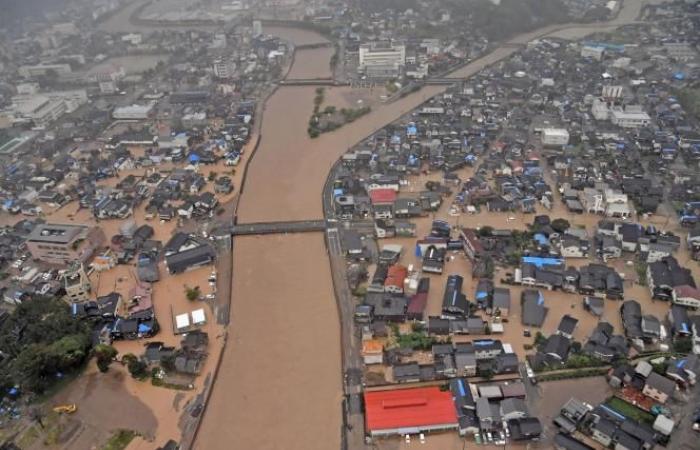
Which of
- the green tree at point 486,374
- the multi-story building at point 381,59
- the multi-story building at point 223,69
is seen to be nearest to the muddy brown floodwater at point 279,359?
the green tree at point 486,374

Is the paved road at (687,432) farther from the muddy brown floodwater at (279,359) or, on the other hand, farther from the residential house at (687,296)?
the muddy brown floodwater at (279,359)

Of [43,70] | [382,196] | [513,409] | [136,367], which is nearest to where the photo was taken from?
[513,409]

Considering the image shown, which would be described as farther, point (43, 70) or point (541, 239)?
point (43, 70)

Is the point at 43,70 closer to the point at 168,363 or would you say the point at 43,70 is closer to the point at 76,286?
the point at 76,286

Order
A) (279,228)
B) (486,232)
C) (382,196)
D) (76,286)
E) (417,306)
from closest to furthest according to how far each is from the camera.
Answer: (417,306) → (76,286) → (486,232) → (279,228) → (382,196)

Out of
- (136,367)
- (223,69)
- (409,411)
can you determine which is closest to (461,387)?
(409,411)

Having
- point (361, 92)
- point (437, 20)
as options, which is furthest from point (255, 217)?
point (437, 20)
